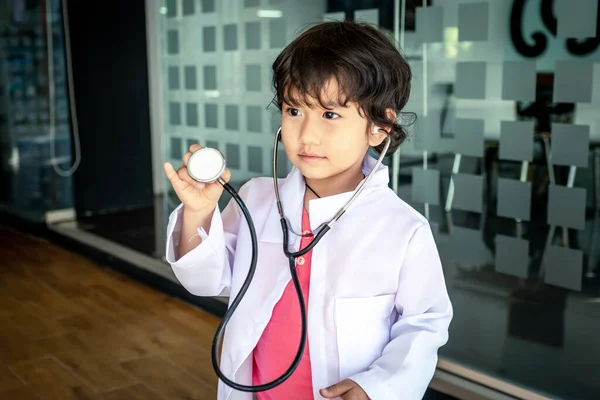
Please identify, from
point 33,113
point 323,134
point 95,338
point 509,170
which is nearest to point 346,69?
point 323,134

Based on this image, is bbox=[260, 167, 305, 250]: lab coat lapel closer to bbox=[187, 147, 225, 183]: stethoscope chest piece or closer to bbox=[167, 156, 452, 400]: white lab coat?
bbox=[167, 156, 452, 400]: white lab coat

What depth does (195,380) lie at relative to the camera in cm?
242

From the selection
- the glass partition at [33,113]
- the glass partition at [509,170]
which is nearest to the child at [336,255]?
the glass partition at [509,170]

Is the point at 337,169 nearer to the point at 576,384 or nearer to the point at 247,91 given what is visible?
the point at 576,384

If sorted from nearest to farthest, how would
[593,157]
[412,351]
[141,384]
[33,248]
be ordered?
1. [412,351]
2. [593,157]
3. [141,384]
4. [33,248]

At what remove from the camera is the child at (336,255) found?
3.30 feet

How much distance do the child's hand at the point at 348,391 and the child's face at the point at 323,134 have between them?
30 cm

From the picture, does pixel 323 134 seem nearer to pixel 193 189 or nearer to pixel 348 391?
pixel 193 189

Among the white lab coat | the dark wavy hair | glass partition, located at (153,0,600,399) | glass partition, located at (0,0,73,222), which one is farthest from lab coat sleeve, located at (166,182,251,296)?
glass partition, located at (0,0,73,222)

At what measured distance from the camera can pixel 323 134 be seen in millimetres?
1013

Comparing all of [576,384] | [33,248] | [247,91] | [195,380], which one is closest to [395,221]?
[576,384]

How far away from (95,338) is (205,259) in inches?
75.4

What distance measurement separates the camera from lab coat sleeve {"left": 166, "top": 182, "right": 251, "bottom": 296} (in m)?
1.06

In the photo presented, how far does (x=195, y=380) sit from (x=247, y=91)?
126cm
